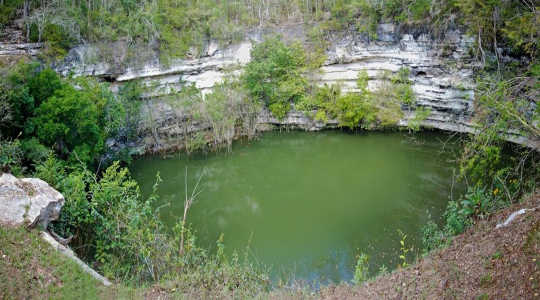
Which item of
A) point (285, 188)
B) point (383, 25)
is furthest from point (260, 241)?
point (383, 25)

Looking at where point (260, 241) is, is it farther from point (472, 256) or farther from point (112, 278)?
point (472, 256)

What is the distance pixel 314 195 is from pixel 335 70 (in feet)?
30.0

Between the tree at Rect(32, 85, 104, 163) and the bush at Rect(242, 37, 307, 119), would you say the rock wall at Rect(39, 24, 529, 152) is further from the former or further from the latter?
the tree at Rect(32, 85, 104, 163)

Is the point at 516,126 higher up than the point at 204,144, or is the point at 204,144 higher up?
the point at 516,126

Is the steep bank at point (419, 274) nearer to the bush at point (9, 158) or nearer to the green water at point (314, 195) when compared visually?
the green water at point (314, 195)

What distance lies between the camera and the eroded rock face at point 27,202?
317 inches

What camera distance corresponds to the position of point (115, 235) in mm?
9031

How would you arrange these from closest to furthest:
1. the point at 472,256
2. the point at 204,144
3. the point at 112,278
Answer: the point at 472,256, the point at 112,278, the point at 204,144

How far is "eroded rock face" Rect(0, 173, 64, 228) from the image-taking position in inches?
317

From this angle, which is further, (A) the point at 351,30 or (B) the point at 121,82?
(A) the point at 351,30

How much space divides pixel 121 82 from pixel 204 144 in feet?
17.6

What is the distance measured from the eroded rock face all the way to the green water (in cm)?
496

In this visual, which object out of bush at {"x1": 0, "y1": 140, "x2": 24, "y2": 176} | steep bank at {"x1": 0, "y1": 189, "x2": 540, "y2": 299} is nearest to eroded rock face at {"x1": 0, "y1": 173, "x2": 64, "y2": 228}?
steep bank at {"x1": 0, "y1": 189, "x2": 540, "y2": 299}

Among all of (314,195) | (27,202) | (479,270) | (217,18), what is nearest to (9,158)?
(27,202)
